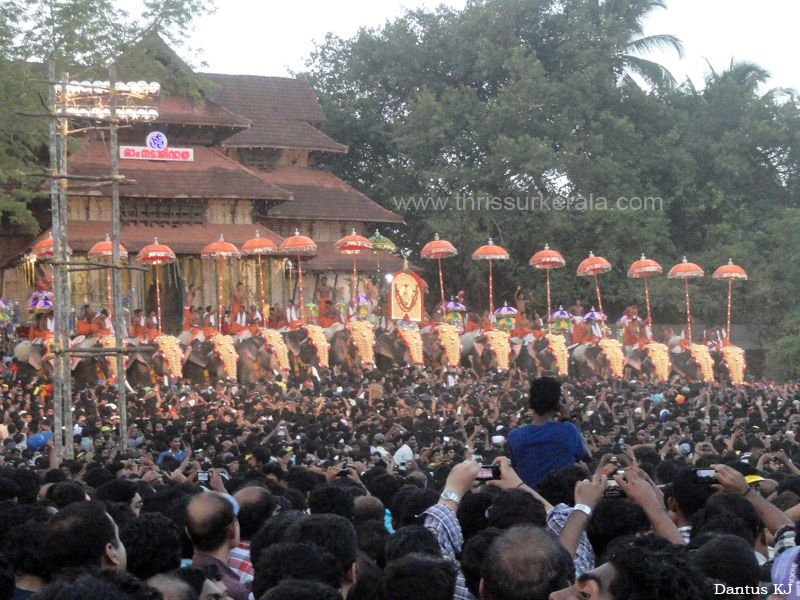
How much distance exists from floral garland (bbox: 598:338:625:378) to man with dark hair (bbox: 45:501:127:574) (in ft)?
74.8

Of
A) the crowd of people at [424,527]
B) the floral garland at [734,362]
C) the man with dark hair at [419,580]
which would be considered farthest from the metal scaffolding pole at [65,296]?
the floral garland at [734,362]

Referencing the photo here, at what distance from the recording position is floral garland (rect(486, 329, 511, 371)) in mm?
26125

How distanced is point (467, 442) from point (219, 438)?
10.0ft

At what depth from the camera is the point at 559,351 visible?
26359 mm

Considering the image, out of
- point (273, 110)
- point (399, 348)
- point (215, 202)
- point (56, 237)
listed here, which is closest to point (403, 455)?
point (56, 237)

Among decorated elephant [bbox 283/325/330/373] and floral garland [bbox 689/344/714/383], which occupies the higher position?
decorated elephant [bbox 283/325/330/373]

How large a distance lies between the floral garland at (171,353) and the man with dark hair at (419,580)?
1919 centimetres

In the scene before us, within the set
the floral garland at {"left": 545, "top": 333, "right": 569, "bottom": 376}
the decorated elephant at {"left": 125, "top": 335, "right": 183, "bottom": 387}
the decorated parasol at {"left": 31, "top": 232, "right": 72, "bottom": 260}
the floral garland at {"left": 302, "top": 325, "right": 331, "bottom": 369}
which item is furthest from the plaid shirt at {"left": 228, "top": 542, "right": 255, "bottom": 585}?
the floral garland at {"left": 545, "top": 333, "right": 569, "bottom": 376}

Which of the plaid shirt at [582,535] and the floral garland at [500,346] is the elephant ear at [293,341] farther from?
the plaid shirt at [582,535]

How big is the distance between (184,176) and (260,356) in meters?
9.56

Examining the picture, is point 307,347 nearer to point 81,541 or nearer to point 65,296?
point 65,296

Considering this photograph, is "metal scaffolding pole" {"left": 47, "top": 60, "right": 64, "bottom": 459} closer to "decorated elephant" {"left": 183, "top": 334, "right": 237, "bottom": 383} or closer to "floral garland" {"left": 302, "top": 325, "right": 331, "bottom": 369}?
"decorated elephant" {"left": 183, "top": 334, "right": 237, "bottom": 383}

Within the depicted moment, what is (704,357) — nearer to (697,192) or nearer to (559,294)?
(559,294)

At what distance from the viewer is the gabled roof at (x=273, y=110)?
35.6 m
